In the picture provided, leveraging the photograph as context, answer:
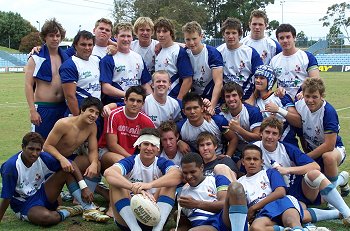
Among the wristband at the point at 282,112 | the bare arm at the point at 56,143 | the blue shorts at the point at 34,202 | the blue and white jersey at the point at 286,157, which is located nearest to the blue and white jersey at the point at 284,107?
the wristband at the point at 282,112

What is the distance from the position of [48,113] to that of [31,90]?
362mm

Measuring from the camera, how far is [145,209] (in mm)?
4676

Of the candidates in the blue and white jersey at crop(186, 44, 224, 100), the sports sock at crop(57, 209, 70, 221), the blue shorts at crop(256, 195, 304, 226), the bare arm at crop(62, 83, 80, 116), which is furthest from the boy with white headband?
the blue and white jersey at crop(186, 44, 224, 100)

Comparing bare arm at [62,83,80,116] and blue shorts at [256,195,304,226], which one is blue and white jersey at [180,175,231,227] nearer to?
blue shorts at [256,195,304,226]

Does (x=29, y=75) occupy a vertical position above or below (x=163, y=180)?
above

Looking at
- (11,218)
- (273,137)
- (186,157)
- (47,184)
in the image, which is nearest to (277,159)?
(273,137)

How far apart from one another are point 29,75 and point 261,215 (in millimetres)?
3547

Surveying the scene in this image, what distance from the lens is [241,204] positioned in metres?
4.30

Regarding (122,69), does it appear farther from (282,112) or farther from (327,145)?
(327,145)

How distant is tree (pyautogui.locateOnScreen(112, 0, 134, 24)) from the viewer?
6191 centimetres

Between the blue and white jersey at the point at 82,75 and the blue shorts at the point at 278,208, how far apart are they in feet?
9.07

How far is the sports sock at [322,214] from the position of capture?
17.5ft

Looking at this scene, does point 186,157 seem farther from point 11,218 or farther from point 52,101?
point 52,101

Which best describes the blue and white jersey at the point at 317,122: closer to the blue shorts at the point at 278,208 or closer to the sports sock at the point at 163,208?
the blue shorts at the point at 278,208
